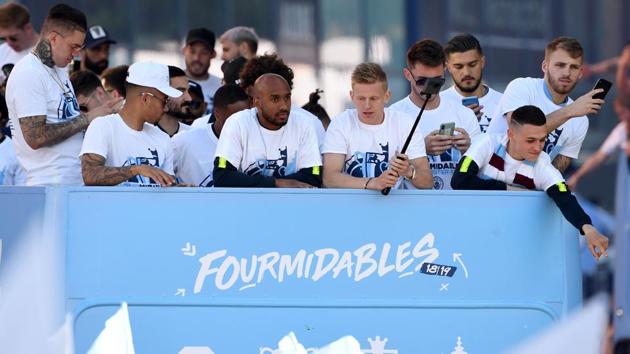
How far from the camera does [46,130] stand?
6027 millimetres

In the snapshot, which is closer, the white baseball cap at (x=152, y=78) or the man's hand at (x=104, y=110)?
the white baseball cap at (x=152, y=78)

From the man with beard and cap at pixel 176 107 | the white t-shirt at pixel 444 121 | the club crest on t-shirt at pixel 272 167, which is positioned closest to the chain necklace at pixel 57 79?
the man with beard and cap at pixel 176 107

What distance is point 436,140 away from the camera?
6266 millimetres

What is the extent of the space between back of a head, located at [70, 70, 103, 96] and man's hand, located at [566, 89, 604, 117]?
2.79m

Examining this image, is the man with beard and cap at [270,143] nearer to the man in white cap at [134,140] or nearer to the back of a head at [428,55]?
the man in white cap at [134,140]

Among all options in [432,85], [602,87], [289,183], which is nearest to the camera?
[432,85]

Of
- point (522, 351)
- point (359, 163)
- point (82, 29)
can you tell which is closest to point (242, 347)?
Result: point (359, 163)

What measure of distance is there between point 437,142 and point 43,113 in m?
2.00

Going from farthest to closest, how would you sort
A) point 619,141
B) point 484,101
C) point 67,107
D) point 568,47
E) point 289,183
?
point 619,141
point 484,101
point 568,47
point 67,107
point 289,183

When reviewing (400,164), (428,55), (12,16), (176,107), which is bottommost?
(400,164)

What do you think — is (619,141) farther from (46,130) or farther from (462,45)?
(46,130)

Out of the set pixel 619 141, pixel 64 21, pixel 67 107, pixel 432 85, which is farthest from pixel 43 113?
pixel 619 141

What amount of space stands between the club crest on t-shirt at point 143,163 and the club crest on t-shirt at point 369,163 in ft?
3.14

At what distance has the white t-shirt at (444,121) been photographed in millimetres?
6395
